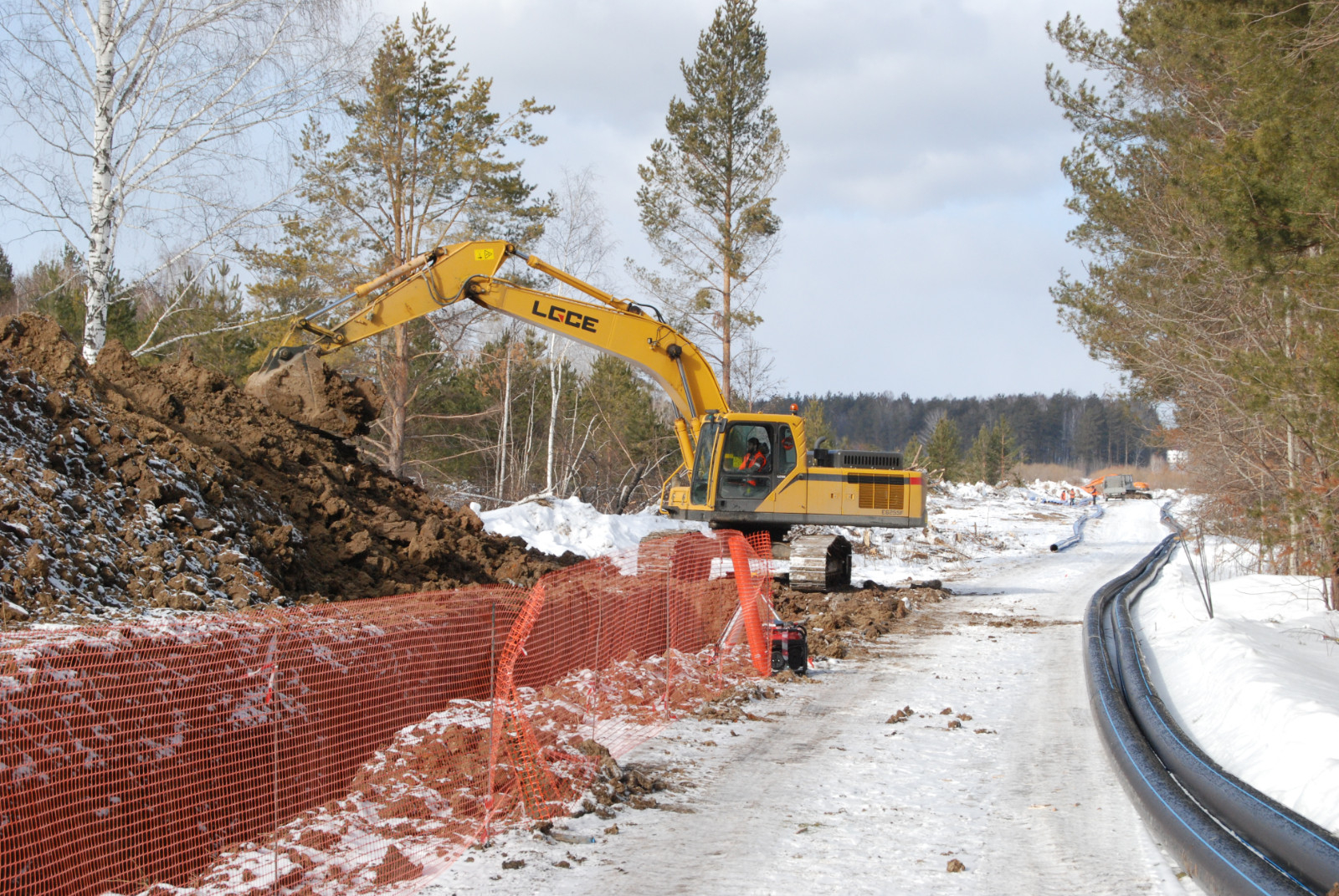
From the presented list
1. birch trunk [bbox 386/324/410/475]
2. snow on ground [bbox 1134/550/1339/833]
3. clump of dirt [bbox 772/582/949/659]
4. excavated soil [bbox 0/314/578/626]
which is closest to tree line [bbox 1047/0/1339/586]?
snow on ground [bbox 1134/550/1339/833]

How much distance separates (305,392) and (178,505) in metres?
4.49

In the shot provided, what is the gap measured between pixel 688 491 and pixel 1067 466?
446 ft

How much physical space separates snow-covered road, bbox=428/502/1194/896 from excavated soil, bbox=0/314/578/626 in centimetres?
364

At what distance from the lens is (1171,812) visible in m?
4.98

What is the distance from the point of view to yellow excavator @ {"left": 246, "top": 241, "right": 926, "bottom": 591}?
13.2 metres

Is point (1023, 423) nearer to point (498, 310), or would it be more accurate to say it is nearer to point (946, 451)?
point (946, 451)

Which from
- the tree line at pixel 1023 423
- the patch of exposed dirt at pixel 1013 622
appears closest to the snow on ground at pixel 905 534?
the patch of exposed dirt at pixel 1013 622

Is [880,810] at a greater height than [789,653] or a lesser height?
lesser

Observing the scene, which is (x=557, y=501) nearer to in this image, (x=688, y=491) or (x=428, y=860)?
(x=688, y=491)

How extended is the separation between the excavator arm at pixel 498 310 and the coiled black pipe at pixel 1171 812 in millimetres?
7261

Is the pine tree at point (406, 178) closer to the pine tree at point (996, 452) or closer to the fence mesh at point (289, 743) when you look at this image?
the fence mesh at point (289, 743)

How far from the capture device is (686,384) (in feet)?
47.5

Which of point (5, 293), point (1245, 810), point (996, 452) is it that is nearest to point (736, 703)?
point (1245, 810)

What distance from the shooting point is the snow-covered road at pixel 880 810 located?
4609mm
